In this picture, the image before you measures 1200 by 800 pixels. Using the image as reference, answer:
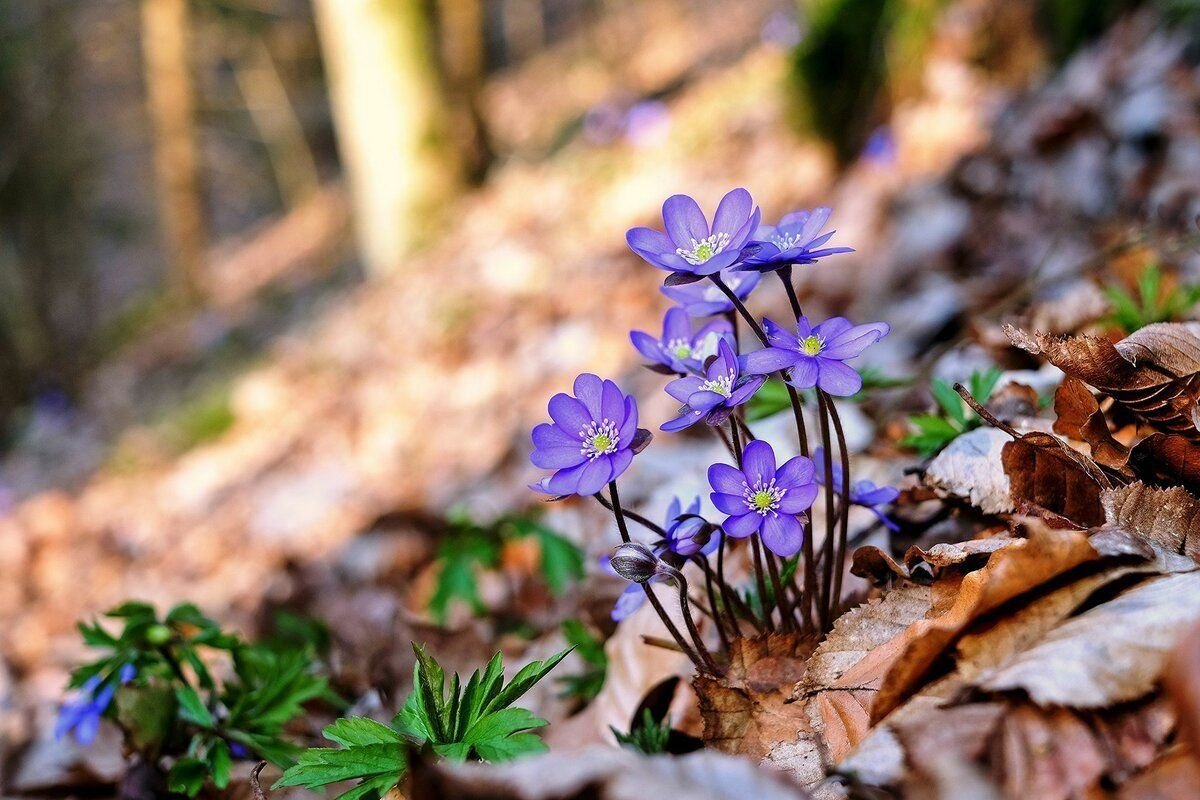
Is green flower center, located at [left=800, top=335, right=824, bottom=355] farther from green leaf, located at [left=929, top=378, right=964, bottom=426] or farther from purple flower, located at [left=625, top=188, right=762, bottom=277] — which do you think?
green leaf, located at [left=929, top=378, right=964, bottom=426]

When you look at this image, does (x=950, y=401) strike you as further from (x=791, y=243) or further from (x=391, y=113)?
(x=391, y=113)

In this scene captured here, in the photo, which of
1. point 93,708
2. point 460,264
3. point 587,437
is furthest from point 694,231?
point 460,264

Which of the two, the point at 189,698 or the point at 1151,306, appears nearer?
the point at 189,698

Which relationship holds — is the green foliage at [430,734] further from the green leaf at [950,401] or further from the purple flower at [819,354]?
the green leaf at [950,401]

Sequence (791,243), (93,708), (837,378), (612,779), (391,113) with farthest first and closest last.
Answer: (391,113), (93,708), (791,243), (837,378), (612,779)

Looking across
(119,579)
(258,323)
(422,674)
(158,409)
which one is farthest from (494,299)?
Answer: (258,323)

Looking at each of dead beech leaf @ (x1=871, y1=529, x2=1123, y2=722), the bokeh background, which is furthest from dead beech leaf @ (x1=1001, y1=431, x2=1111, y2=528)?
the bokeh background

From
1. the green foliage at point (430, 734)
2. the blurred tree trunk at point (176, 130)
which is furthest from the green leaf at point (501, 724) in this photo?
the blurred tree trunk at point (176, 130)
